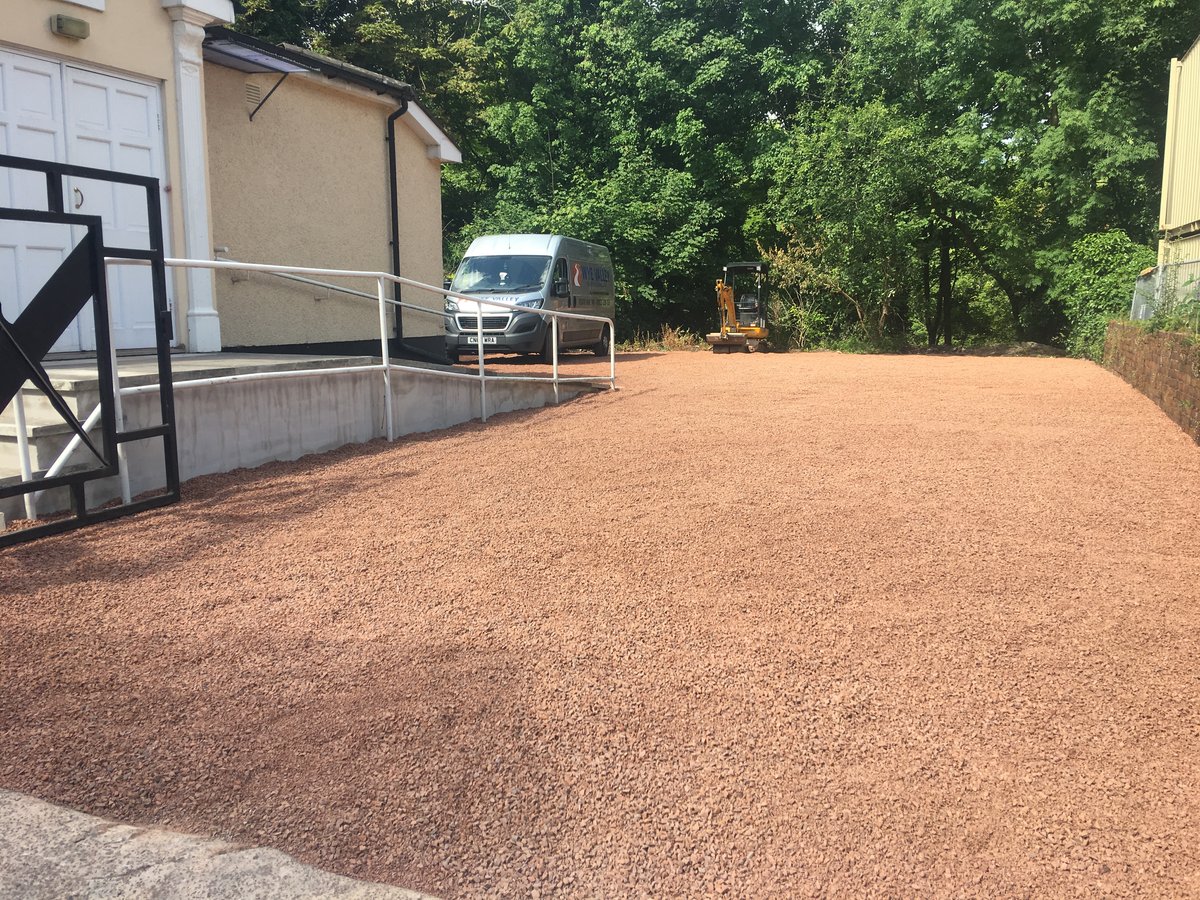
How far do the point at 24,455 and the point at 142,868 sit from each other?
353 centimetres

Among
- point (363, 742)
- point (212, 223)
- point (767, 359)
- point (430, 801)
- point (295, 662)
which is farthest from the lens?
point (767, 359)

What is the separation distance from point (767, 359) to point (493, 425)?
43.2ft

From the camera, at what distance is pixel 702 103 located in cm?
2955

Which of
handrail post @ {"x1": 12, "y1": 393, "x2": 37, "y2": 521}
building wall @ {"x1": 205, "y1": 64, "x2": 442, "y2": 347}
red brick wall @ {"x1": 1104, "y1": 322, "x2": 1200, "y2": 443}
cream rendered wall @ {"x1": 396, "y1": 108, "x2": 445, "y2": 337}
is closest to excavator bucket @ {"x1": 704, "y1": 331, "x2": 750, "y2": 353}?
cream rendered wall @ {"x1": 396, "y1": 108, "x2": 445, "y2": 337}

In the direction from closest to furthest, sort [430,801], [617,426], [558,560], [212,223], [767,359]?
[430,801], [558,560], [617,426], [212,223], [767,359]

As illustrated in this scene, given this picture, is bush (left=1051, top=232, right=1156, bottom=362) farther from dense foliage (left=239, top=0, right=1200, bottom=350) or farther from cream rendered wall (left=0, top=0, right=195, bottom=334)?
cream rendered wall (left=0, top=0, right=195, bottom=334)

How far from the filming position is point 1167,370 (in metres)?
10.3

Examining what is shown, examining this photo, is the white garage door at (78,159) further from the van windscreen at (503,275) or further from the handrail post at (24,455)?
the van windscreen at (503,275)

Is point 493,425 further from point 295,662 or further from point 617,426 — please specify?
point 295,662

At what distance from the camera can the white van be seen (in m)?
17.8

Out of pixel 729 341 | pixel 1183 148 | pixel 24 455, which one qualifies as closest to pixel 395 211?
pixel 24 455

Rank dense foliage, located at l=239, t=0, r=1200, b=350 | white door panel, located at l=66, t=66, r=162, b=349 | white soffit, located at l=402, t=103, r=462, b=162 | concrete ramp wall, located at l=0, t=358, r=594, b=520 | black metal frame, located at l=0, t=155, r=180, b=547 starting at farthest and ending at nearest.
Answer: dense foliage, located at l=239, t=0, r=1200, b=350, white soffit, located at l=402, t=103, r=462, b=162, white door panel, located at l=66, t=66, r=162, b=349, concrete ramp wall, located at l=0, t=358, r=594, b=520, black metal frame, located at l=0, t=155, r=180, b=547

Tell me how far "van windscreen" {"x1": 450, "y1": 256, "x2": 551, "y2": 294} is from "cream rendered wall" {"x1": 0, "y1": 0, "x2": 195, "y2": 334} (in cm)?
917

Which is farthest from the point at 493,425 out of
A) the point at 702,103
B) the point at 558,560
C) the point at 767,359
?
the point at 702,103
